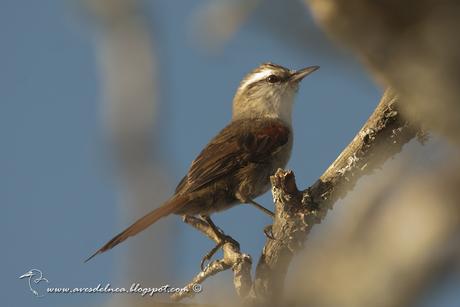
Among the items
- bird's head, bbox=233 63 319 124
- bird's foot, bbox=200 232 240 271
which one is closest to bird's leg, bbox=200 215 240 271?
bird's foot, bbox=200 232 240 271

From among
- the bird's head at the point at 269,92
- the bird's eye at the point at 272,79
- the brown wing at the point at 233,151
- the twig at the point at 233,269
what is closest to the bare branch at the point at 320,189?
the twig at the point at 233,269

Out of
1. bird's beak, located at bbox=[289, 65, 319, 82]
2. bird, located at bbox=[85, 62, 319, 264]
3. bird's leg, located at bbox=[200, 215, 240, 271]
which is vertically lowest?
bird's leg, located at bbox=[200, 215, 240, 271]

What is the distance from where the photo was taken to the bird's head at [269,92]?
8.45m

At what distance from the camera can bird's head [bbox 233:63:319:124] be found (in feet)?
27.7

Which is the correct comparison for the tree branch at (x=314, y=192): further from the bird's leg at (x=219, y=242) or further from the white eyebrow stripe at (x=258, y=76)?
the white eyebrow stripe at (x=258, y=76)

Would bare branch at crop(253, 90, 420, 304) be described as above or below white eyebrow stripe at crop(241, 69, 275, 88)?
below

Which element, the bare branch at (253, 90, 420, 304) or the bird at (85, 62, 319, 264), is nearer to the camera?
the bare branch at (253, 90, 420, 304)

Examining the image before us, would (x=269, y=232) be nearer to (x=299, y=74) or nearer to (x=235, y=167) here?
(x=235, y=167)

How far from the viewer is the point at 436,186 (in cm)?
189

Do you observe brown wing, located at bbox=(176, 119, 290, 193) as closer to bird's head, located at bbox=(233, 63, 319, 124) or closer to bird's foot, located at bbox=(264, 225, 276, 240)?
bird's head, located at bbox=(233, 63, 319, 124)

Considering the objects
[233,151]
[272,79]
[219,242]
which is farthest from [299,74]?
[219,242]

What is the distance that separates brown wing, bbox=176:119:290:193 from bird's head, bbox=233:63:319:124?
811 millimetres

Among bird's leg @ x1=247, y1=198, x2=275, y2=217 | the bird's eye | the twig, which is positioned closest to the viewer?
the twig

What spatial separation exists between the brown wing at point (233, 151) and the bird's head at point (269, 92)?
811 millimetres
